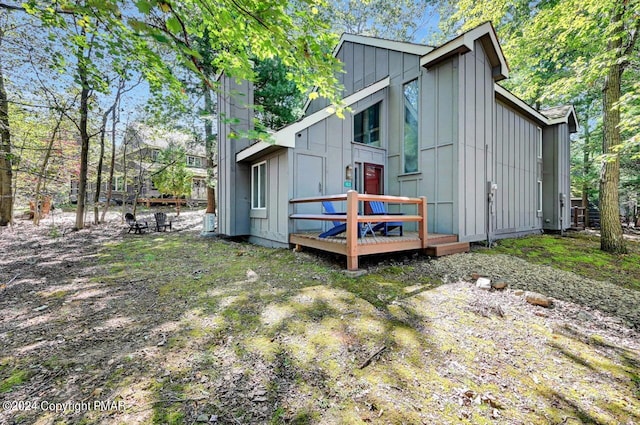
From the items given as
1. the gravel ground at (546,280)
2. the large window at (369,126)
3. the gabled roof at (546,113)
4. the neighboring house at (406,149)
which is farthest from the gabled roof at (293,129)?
the gabled roof at (546,113)

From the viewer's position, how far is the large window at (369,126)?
8.70 metres

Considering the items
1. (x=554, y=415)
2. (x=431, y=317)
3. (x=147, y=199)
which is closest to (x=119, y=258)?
(x=431, y=317)

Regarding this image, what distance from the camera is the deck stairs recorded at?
5951 mm

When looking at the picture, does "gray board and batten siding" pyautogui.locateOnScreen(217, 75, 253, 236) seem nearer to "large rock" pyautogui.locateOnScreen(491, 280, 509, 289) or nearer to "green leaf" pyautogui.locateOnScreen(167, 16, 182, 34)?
"green leaf" pyautogui.locateOnScreen(167, 16, 182, 34)

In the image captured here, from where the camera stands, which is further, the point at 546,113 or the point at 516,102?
the point at 546,113

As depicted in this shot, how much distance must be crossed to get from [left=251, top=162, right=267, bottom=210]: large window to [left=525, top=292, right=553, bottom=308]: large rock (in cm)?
654

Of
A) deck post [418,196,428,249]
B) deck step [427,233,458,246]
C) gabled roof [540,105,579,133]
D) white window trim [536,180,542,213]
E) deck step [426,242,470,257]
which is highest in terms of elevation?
gabled roof [540,105,579,133]

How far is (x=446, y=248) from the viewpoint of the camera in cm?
611

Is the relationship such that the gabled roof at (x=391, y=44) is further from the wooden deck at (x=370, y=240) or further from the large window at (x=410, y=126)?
the wooden deck at (x=370, y=240)

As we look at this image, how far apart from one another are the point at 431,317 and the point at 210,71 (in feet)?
43.8

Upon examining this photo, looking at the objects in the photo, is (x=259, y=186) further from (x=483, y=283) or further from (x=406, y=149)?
(x=483, y=283)

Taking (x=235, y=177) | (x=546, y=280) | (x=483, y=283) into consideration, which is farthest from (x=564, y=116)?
(x=235, y=177)

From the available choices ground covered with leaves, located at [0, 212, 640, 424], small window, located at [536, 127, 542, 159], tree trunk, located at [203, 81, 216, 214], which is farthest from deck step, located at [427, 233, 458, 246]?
tree trunk, located at [203, 81, 216, 214]

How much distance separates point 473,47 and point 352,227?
625 cm
